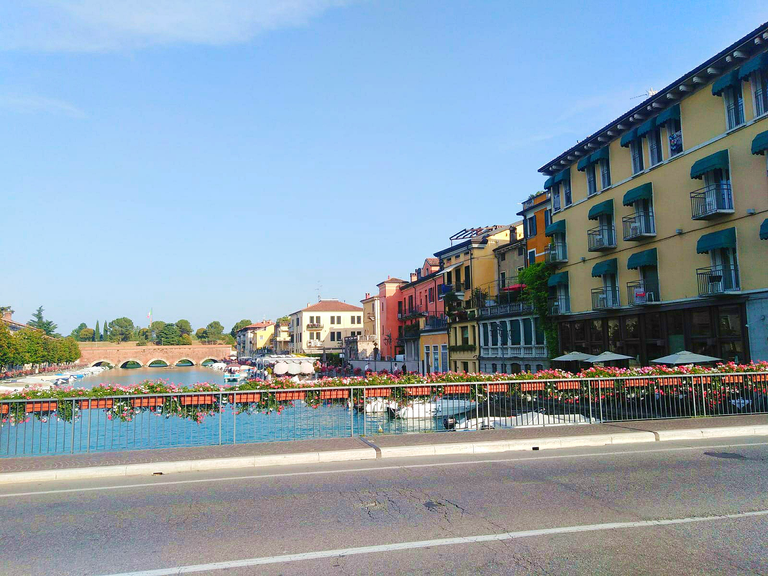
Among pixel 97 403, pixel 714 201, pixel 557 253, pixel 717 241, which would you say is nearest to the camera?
pixel 97 403

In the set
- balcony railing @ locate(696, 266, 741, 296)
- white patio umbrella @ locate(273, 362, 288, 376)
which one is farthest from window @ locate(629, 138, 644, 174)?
white patio umbrella @ locate(273, 362, 288, 376)

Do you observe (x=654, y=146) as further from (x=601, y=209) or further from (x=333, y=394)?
(x=333, y=394)

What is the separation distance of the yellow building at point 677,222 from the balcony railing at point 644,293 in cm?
5

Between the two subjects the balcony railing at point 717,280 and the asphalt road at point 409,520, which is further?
the balcony railing at point 717,280

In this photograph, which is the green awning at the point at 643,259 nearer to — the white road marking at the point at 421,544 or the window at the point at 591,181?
the window at the point at 591,181

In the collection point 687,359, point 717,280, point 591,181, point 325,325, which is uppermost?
point 591,181

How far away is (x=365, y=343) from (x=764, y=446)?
69.8m

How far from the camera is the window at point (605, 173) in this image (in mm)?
33222

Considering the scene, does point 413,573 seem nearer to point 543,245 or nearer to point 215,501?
point 215,501

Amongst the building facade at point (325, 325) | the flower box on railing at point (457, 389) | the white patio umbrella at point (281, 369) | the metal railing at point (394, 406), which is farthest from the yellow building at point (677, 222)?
the building facade at point (325, 325)

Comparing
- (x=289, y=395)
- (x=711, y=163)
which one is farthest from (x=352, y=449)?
(x=711, y=163)

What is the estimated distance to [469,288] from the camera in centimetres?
4997

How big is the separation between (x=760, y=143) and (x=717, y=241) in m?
4.23

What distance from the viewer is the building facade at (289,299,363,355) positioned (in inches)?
4373
